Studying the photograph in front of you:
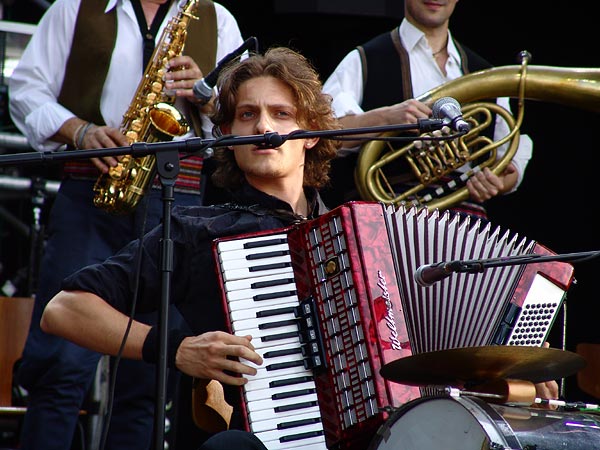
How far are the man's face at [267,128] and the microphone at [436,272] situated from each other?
871mm

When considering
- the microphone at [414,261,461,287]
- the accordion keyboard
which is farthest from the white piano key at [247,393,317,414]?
the microphone at [414,261,461,287]

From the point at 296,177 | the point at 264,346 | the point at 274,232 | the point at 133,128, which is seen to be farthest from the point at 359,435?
the point at 133,128

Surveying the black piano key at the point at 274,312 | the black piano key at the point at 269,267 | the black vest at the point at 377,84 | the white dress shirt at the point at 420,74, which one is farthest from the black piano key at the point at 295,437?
the white dress shirt at the point at 420,74

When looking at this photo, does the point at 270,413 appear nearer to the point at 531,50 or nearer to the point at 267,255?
the point at 267,255

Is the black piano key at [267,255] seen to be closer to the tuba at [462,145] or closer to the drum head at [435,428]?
the drum head at [435,428]

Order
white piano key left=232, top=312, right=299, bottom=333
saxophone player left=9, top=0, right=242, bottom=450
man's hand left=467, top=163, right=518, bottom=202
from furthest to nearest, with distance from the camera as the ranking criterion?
man's hand left=467, top=163, right=518, bottom=202 < saxophone player left=9, top=0, right=242, bottom=450 < white piano key left=232, top=312, right=299, bottom=333

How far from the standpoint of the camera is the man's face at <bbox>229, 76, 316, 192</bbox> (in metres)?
3.15

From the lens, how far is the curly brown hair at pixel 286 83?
3.30 meters

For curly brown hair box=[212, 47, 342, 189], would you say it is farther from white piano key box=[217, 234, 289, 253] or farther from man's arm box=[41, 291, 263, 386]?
man's arm box=[41, 291, 263, 386]

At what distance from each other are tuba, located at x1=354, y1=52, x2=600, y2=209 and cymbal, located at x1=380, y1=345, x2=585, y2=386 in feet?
5.52

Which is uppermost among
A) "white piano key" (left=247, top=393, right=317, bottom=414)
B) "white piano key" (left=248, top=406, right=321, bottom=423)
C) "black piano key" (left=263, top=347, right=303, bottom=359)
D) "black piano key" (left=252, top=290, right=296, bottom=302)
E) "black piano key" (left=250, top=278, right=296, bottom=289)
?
"black piano key" (left=250, top=278, right=296, bottom=289)

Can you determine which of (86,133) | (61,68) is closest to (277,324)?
(86,133)

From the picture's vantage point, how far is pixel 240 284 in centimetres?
273

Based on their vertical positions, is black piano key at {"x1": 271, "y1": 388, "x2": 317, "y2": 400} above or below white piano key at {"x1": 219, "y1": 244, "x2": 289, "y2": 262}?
below
